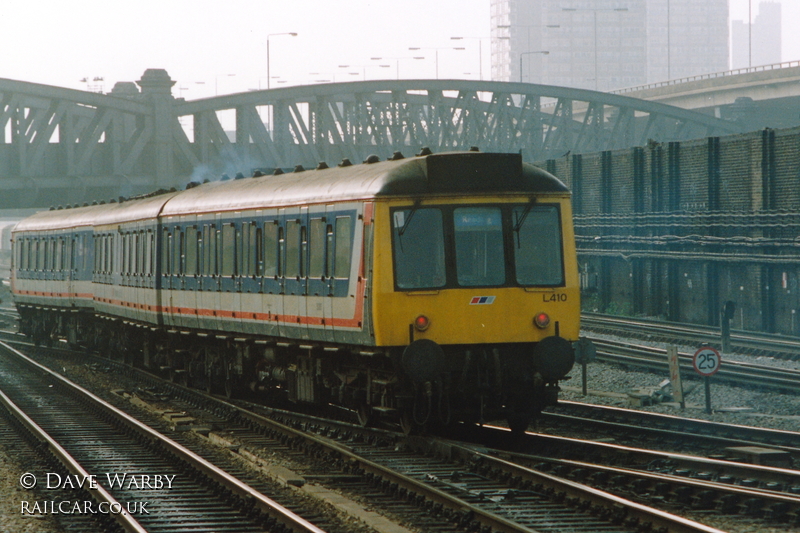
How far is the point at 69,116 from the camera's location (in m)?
64.0

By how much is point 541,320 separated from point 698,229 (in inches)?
904

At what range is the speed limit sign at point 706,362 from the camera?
58.2ft

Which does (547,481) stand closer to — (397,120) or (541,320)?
(541,320)

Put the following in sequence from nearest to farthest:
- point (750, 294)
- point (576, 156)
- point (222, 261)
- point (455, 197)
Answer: point (455, 197) → point (222, 261) → point (750, 294) → point (576, 156)

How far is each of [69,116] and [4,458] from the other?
51.7 m

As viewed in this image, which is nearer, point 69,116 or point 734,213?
point 734,213

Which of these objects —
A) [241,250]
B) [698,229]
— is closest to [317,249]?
[241,250]

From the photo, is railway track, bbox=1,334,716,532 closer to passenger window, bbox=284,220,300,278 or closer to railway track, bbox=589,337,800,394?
passenger window, bbox=284,220,300,278

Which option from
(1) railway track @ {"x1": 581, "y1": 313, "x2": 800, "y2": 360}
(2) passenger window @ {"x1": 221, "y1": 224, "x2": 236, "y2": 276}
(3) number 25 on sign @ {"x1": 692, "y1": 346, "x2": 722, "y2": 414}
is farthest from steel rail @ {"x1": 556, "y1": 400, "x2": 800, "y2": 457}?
(1) railway track @ {"x1": 581, "y1": 313, "x2": 800, "y2": 360}

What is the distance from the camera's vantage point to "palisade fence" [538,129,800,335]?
3181cm

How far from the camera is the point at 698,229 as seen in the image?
3572cm

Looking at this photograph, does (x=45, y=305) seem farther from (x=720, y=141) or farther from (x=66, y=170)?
Result: (x=66, y=170)

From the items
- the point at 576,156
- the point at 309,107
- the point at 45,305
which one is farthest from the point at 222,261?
the point at 309,107

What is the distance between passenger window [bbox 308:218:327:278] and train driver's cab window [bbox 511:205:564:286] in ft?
8.40
